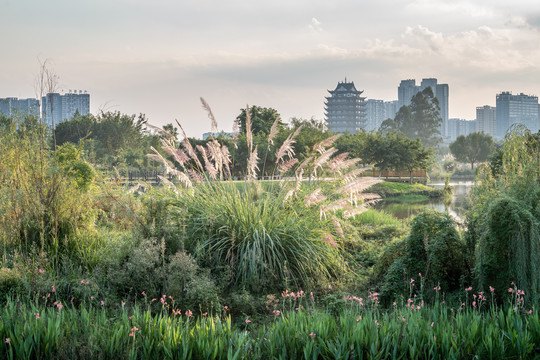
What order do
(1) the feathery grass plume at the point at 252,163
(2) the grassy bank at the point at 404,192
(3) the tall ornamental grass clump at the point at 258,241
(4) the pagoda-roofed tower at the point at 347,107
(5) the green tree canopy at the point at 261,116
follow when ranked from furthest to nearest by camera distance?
(4) the pagoda-roofed tower at the point at 347,107, (5) the green tree canopy at the point at 261,116, (2) the grassy bank at the point at 404,192, (1) the feathery grass plume at the point at 252,163, (3) the tall ornamental grass clump at the point at 258,241

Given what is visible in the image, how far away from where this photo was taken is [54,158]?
25.5 feet

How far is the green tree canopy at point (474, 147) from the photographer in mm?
62656

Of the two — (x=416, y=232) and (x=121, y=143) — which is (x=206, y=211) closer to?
(x=416, y=232)

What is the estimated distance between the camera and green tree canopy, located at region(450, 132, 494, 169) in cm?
6266

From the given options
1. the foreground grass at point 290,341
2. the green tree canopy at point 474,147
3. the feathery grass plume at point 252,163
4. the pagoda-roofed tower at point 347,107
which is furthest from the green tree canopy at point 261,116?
the pagoda-roofed tower at point 347,107

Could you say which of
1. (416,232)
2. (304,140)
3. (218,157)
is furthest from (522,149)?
(304,140)

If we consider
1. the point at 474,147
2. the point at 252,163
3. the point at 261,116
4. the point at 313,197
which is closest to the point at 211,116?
the point at 252,163

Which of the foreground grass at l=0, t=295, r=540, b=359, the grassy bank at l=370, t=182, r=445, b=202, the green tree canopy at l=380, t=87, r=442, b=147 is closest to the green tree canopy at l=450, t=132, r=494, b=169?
the green tree canopy at l=380, t=87, r=442, b=147

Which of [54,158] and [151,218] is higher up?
[54,158]

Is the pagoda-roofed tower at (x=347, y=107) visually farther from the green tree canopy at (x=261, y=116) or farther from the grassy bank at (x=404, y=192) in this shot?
the grassy bank at (x=404, y=192)

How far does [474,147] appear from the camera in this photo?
206 feet

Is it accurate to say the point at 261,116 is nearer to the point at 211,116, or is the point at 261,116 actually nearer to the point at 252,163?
the point at 211,116

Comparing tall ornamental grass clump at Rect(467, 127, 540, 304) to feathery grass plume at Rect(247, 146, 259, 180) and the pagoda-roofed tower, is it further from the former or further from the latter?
the pagoda-roofed tower

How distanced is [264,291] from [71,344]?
2.77 metres
